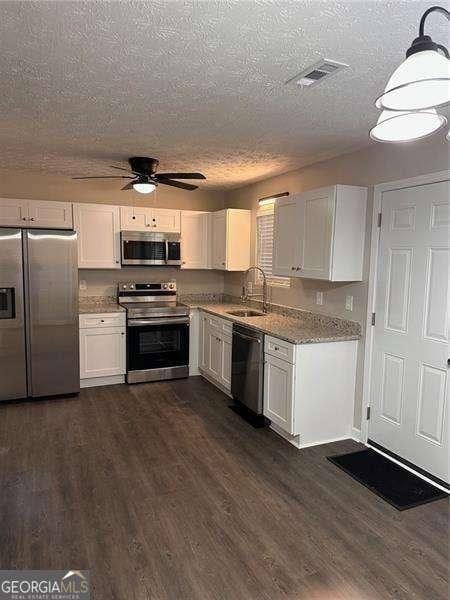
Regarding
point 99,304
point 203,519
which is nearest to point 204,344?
point 99,304

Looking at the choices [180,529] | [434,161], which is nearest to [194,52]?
[434,161]

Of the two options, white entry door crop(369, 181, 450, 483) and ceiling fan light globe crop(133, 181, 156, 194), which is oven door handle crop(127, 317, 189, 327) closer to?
ceiling fan light globe crop(133, 181, 156, 194)

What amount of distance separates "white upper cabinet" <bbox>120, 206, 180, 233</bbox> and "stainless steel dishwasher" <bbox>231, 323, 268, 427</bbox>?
5.93ft

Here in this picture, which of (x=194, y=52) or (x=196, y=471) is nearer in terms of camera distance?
(x=194, y=52)

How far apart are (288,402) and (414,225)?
1.67m

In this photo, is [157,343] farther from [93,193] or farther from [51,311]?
[93,193]

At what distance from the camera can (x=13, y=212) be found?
14.7 feet

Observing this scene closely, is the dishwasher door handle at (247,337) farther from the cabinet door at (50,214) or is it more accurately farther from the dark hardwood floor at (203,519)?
the cabinet door at (50,214)

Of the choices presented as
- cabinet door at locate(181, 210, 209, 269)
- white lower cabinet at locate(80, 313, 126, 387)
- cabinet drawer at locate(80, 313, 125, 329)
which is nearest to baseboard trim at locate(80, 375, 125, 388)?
white lower cabinet at locate(80, 313, 126, 387)

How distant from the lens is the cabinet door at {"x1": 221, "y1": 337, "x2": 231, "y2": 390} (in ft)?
14.4

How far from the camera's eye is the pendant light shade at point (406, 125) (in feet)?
4.17

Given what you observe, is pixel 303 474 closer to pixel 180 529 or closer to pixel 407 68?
pixel 180 529

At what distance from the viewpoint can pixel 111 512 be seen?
2.49 m

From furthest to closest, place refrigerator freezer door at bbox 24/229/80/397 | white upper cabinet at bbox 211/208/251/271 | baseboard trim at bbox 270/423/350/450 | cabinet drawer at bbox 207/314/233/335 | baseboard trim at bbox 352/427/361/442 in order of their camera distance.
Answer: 1. white upper cabinet at bbox 211/208/251/271
2. cabinet drawer at bbox 207/314/233/335
3. refrigerator freezer door at bbox 24/229/80/397
4. baseboard trim at bbox 352/427/361/442
5. baseboard trim at bbox 270/423/350/450
